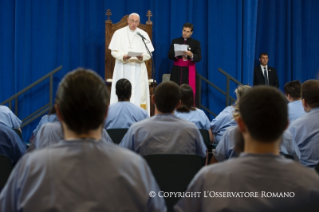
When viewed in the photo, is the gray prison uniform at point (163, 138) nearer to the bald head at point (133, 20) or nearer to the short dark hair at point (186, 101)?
the short dark hair at point (186, 101)

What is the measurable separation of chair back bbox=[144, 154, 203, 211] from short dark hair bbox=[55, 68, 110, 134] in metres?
0.94

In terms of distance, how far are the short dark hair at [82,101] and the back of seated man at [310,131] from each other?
1964mm

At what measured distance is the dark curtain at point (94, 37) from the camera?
275 inches

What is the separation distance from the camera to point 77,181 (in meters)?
1.22

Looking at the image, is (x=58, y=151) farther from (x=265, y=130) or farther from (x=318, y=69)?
(x=318, y=69)

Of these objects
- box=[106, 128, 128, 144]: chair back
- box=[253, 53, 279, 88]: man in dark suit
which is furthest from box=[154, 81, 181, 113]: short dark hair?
box=[253, 53, 279, 88]: man in dark suit

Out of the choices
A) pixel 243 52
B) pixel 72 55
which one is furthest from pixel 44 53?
pixel 243 52

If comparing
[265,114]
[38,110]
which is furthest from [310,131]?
[38,110]

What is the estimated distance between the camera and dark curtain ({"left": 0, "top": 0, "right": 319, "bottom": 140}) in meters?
6.99

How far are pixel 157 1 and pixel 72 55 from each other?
1890 mm

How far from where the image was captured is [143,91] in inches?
261

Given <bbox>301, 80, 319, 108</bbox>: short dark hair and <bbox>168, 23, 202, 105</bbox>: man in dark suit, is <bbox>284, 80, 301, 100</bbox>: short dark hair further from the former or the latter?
<bbox>168, 23, 202, 105</bbox>: man in dark suit

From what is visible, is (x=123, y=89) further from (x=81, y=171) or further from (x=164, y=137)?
(x=81, y=171)

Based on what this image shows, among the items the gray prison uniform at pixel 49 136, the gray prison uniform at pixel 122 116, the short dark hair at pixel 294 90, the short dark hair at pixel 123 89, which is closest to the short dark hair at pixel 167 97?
the gray prison uniform at pixel 49 136
